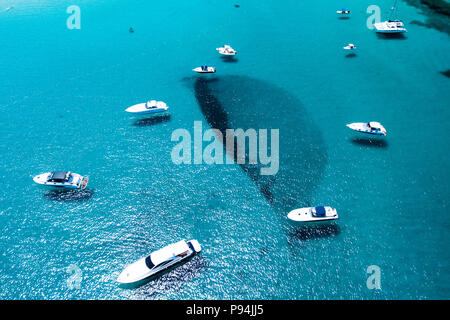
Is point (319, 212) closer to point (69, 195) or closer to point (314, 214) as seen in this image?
point (314, 214)

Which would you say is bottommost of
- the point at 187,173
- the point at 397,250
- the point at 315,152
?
the point at 397,250

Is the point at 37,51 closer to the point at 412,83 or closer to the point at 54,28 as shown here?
the point at 54,28

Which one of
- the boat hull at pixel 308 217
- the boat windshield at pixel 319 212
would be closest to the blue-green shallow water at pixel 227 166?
the boat hull at pixel 308 217

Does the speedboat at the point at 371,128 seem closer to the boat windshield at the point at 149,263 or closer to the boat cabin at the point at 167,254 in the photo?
the boat cabin at the point at 167,254

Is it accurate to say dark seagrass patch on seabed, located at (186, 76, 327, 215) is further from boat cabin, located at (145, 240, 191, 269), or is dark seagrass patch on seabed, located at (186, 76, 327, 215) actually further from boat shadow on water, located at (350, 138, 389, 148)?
boat cabin, located at (145, 240, 191, 269)

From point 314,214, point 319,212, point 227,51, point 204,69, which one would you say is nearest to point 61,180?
point 314,214
